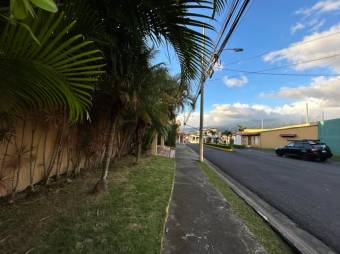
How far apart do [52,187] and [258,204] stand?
4824 mm

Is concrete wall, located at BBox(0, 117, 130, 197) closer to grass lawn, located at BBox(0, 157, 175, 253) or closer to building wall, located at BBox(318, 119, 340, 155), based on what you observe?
grass lawn, located at BBox(0, 157, 175, 253)

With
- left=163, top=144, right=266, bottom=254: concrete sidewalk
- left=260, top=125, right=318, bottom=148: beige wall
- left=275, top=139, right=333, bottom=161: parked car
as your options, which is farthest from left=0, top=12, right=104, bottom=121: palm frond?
left=260, top=125, right=318, bottom=148: beige wall

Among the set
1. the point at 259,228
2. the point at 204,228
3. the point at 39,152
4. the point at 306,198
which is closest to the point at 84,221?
the point at 204,228

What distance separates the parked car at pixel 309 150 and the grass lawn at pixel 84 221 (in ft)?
62.2

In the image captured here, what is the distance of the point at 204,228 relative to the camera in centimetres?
494

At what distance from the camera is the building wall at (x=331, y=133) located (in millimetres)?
28906

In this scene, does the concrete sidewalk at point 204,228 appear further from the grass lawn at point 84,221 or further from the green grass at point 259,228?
the grass lawn at point 84,221

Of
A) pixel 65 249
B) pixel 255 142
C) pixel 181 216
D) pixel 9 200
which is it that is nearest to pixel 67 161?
pixel 9 200

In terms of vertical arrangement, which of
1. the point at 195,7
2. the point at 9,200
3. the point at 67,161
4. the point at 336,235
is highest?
the point at 195,7

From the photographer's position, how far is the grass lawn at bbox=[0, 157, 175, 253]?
145 inches

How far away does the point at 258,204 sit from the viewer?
7.36 metres

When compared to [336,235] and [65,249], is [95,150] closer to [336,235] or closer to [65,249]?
[65,249]

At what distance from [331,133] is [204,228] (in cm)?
2960

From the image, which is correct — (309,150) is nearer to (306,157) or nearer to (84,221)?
(306,157)
